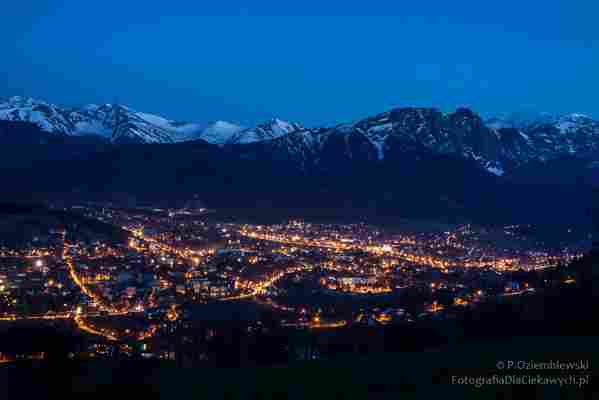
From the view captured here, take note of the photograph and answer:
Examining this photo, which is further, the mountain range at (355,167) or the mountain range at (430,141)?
the mountain range at (430,141)

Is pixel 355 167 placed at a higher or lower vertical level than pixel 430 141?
lower

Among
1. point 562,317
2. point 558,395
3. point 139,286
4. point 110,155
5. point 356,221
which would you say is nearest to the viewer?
point 558,395

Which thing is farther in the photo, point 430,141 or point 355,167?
point 430,141

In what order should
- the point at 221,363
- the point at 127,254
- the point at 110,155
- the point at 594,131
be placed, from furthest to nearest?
the point at 594,131 → the point at 110,155 → the point at 127,254 → the point at 221,363

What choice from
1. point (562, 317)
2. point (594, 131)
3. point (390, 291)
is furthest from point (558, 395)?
point (594, 131)

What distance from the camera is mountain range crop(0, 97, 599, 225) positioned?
4690 inches

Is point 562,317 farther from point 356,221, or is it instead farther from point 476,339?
point 356,221

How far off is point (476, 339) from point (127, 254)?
39.4 meters

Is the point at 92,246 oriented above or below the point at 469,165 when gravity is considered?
below

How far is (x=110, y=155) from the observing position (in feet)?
445

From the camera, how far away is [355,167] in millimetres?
144750

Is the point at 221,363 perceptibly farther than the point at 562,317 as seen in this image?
No

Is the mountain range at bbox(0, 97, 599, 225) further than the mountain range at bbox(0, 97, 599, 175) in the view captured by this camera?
No

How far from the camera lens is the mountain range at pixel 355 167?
11912cm
